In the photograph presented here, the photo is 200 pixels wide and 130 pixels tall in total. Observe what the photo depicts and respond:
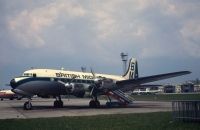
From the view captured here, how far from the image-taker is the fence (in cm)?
1811

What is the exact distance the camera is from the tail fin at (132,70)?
48594 mm

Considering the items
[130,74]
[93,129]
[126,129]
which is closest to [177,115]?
[126,129]

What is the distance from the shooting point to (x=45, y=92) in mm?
36344

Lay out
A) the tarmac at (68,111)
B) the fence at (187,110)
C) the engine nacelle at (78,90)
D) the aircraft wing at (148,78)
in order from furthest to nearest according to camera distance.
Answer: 1. the aircraft wing at (148,78)
2. the engine nacelle at (78,90)
3. the tarmac at (68,111)
4. the fence at (187,110)

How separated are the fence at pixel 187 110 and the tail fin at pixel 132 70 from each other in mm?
28877

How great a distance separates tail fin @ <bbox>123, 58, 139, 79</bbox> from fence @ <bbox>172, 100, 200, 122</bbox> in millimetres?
28877

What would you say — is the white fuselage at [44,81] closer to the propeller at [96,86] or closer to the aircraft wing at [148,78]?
the propeller at [96,86]

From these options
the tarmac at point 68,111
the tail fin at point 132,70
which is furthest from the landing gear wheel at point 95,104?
the tail fin at point 132,70

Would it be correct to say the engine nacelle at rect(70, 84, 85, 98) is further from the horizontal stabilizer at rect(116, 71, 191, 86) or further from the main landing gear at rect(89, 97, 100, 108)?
the horizontal stabilizer at rect(116, 71, 191, 86)

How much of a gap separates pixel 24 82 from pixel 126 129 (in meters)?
20.2

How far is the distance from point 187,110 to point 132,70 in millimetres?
30628

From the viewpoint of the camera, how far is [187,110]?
18.6 meters

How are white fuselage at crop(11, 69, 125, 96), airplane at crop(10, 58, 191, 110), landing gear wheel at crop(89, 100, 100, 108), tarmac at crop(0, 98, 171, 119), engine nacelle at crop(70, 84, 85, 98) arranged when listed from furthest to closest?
landing gear wheel at crop(89, 100, 100, 108) → engine nacelle at crop(70, 84, 85, 98) → airplane at crop(10, 58, 191, 110) → white fuselage at crop(11, 69, 125, 96) → tarmac at crop(0, 98, 171, 119)

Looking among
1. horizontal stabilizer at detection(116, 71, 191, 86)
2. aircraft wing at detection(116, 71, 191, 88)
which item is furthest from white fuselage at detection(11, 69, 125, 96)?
horizontal stabilizer at detection(116, 71, 191, 86)
